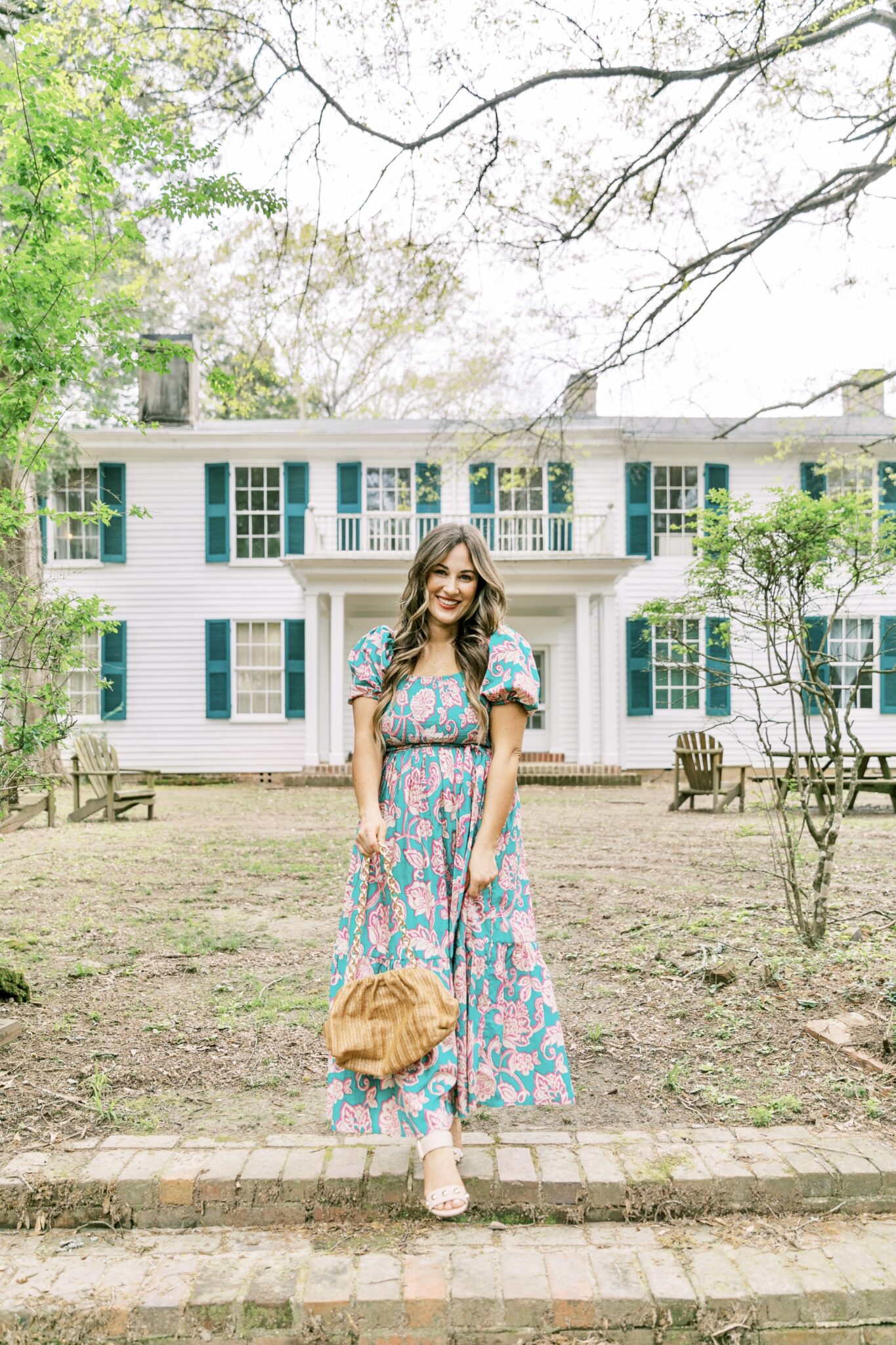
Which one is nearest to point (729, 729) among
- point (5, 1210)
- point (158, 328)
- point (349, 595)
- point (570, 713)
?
point (570, 713)

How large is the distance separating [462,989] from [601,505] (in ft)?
49.4

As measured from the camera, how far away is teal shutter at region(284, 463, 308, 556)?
16.7 meters

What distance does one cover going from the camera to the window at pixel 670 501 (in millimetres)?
16891

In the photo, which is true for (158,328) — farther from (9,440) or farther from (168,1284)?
(168,1284)

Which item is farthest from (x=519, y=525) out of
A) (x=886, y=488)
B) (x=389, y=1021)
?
(x=389, y=1021)

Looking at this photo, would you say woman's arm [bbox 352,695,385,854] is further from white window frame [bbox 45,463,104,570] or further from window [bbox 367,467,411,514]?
white window frame [bbox 45,463,104,570]

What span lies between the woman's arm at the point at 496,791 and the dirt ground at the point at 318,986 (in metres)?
0.96

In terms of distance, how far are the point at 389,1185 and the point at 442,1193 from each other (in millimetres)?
232

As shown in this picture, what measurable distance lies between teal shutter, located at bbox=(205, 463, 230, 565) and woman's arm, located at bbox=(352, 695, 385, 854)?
14547 millimetres

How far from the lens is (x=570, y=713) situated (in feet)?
55.8

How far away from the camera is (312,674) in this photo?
1605 centimetres

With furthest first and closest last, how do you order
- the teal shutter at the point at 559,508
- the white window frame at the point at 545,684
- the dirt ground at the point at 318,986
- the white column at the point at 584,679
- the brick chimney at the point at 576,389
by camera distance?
1. the white window frame at the point at 545,684
2. the teal shutter at the point at 559,508
3. the white column at the point at 584,679
4. the brick chimney at the point at 576,389
5. the dirt ground at the point at 318,986

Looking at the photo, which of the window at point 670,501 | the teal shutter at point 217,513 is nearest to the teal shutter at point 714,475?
the window at point 670,501

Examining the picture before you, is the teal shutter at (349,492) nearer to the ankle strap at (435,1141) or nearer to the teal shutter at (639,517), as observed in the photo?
the teal shutter at (639,517)
